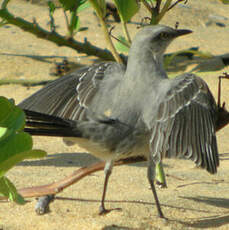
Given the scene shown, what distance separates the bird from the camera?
2.93m

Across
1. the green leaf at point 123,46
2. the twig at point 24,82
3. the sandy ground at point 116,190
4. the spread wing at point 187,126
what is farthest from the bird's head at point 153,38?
the twig at point 24,82

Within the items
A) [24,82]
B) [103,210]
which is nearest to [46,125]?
[103,210]

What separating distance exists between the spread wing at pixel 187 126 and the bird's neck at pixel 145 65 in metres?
0.18

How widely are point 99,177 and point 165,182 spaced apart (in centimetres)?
62

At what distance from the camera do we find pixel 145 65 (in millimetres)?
3230

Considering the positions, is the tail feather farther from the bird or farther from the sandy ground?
the sandy ground

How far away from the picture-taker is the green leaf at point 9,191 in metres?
1.96

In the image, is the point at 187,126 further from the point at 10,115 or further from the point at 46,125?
the point at 10,115

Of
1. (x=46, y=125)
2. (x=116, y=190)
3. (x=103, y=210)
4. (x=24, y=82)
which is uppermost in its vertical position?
(x=46, y=125)

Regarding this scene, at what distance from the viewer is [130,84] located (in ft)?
10.4

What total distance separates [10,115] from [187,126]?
1280 millimetres

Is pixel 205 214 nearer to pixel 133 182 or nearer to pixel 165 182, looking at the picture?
pixel 165 182

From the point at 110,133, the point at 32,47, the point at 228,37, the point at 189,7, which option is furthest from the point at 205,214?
the point at 189,7

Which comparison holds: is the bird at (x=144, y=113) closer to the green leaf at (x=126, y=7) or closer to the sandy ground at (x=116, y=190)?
the sandy ground at (x=116, y=190)
